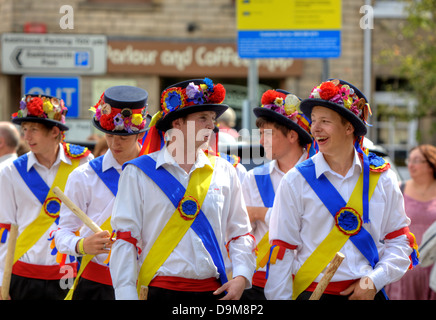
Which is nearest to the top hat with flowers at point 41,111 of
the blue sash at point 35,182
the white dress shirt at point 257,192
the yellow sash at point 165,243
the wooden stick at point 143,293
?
the blue sash at point 35,182

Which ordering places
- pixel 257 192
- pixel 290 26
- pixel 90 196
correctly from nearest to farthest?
1. pixel 90 196
2. pixel 257 192
3. pixel 290 26

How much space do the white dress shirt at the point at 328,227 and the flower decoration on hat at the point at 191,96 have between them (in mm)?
564

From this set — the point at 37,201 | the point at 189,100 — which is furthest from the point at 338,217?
the point at 37,201

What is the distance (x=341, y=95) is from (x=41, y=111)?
2423 mm

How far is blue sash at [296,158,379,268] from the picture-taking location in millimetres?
3609

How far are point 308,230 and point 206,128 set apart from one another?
2.38ft

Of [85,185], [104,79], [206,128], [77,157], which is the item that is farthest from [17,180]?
[104,79]

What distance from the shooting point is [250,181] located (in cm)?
486

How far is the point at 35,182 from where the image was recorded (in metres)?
5.06

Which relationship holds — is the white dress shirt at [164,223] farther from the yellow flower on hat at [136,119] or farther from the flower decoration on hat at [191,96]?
the yellow flower on hat at [136,119]

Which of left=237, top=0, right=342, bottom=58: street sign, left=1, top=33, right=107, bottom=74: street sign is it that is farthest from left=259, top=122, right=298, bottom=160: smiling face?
left=237, top=0, right=342, bottom=58: street sign

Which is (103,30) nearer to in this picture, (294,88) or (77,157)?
(294,88)

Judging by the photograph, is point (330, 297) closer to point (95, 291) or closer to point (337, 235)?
point (337, 235)

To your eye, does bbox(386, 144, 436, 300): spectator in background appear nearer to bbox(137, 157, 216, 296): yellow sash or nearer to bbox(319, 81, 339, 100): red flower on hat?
bbox(319, 81, 339, 100): red flower on hat
